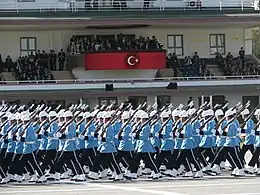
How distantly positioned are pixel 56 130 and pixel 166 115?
263 centimetres

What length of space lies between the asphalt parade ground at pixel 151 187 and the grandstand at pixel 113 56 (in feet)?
66.3

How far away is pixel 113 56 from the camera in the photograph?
1547 inches

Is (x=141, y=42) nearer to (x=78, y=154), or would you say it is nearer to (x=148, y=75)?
(x=148, y=75)

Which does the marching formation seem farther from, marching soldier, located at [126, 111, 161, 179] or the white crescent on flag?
the white crescent on flag

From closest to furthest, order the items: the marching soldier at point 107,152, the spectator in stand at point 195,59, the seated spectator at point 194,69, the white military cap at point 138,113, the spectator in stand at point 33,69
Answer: the marching soldier at point 107,152, the white military cap at point 138,113, the spectator in stand at point 33,69, the seated spectator at point 194,69, the spectator in stand at point 195,59

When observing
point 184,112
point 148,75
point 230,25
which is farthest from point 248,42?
point 184,112

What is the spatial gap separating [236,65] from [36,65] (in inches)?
406

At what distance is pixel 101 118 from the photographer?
749 inches

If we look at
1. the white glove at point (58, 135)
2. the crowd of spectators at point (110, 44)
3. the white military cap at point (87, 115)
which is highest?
the crowd of spectators at point (110, 44)

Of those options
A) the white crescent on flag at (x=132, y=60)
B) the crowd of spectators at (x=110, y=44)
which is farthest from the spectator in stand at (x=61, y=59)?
the white crescent on flag at (x=132, y=60)

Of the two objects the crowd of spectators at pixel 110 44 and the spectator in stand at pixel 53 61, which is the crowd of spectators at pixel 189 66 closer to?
the crowd of spectators at pixel 110 44

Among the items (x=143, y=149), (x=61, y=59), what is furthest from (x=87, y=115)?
(x=61, y=59)

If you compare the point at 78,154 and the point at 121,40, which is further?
the point at 121,40

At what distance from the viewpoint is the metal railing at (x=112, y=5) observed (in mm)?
39969
